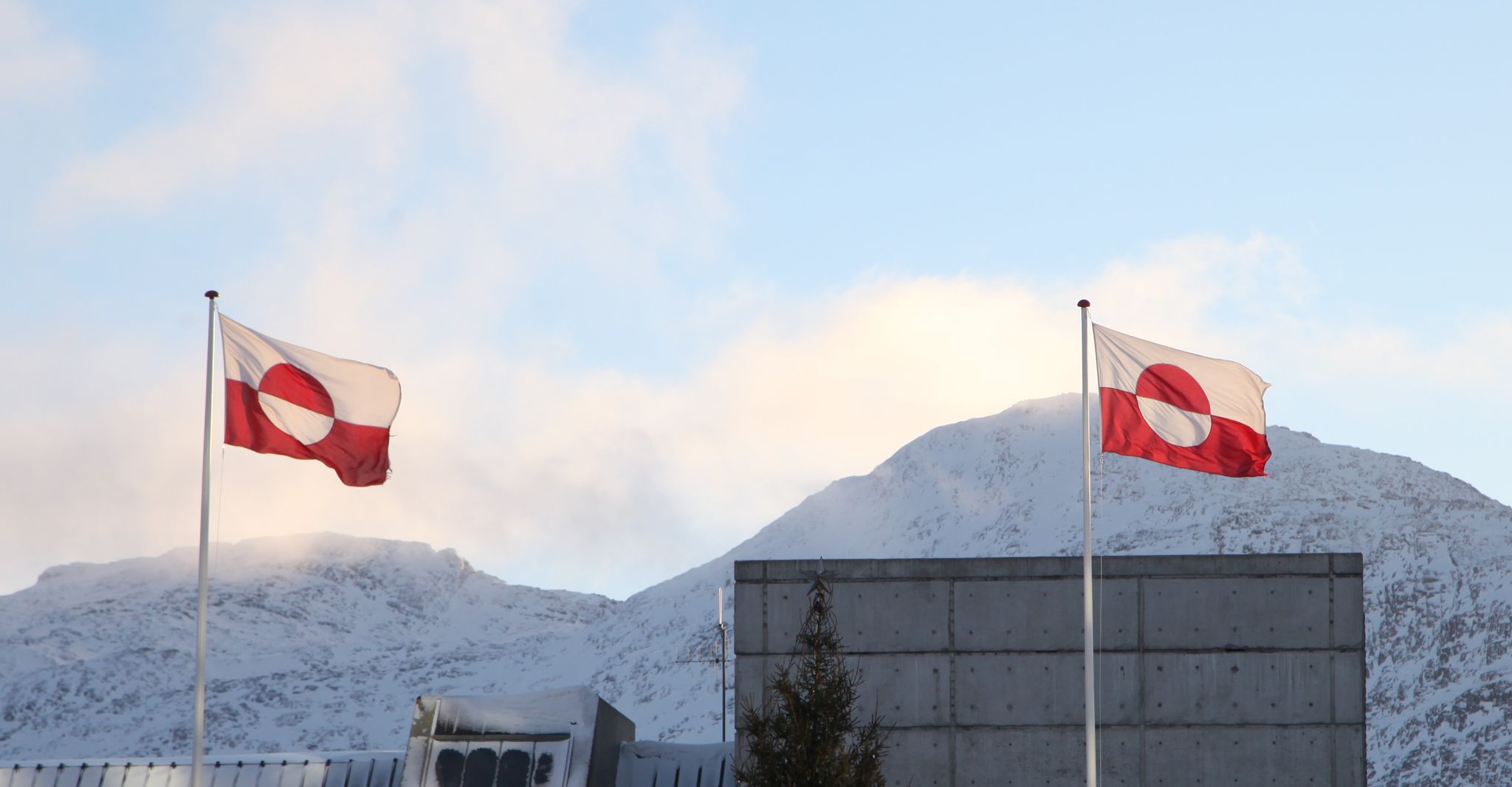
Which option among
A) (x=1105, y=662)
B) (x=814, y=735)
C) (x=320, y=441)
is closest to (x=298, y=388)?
(x=320, y=441)

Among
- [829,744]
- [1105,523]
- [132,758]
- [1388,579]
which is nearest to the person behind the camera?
[829,744]

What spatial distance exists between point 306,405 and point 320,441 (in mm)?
461

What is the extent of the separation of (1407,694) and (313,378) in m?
151

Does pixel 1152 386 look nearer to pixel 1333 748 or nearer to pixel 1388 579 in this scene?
pixel 1333 748

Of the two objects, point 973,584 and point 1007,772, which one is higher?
point 973,584

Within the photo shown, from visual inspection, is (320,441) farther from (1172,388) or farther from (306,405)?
(1172,388)

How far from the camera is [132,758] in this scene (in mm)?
27297

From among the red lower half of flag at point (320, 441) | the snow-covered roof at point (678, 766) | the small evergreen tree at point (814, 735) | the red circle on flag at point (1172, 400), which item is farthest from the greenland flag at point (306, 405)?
the red circle on flag at point (1172, 400)

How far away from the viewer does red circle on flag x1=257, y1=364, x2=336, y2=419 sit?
1917 cm

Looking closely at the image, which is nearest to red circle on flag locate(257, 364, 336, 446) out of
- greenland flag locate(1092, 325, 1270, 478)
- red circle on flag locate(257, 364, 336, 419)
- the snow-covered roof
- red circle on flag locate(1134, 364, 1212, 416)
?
red circle on flag locate(257, 364, 336, 419)

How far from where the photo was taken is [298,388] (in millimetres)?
19297

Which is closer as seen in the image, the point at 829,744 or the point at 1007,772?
the point at 829,744

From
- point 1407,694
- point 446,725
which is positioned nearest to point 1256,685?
point 446,725

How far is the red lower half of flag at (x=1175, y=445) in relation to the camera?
19422 millimetres
